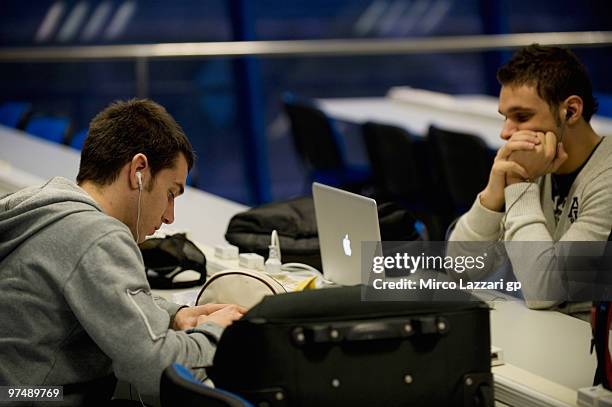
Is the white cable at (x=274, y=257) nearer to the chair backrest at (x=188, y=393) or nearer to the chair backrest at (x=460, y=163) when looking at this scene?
the chair backrest at (x=188, y=393)

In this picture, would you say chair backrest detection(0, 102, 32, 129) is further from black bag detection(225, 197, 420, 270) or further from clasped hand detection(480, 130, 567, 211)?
clasped hand detection(480, 130, 567, 211)

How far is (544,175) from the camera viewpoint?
2613mm

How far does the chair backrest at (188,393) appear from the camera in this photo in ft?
4.72

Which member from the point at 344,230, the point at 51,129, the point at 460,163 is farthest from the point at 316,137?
the point at 344,230

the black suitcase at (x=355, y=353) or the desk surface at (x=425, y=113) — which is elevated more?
the desk surface at (x=425, y=113)

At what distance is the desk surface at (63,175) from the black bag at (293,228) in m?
0.22

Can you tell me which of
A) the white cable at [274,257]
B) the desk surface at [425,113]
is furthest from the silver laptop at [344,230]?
the desk surface at [425,113]

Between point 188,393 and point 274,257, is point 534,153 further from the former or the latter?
point 188,393

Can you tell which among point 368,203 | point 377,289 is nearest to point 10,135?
point 368,203

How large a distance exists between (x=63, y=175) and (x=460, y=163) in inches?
71.1

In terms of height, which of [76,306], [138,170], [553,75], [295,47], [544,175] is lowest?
[76,306]

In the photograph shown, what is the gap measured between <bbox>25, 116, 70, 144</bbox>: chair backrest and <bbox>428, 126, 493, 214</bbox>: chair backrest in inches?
87.2

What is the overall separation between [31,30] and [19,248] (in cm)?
691

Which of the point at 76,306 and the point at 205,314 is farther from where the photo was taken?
the point at 205,314
